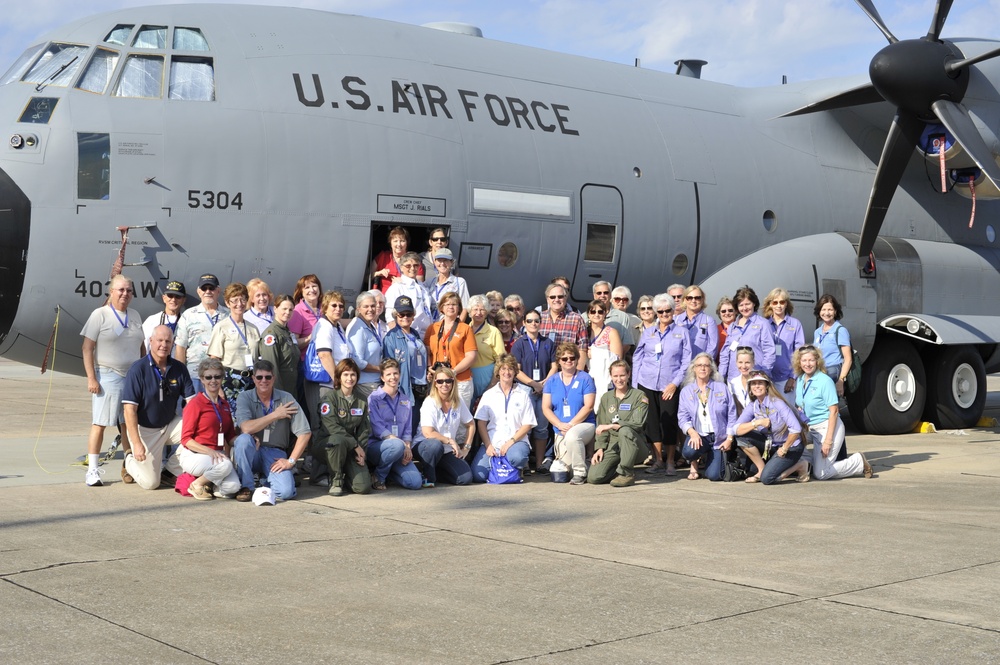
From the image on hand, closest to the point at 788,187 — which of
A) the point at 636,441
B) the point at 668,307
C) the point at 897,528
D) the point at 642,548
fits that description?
the point at 668,307

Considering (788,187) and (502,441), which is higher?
(788,187)

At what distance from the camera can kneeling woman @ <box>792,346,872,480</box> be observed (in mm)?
10789

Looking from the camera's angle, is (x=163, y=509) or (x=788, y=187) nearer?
(x=163, y=509)

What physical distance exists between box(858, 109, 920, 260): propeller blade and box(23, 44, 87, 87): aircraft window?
9.79 metres

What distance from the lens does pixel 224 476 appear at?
29.8 ft

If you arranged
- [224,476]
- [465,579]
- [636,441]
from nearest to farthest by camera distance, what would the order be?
1. [465,579]
2. [224,476]
3. [636,441]

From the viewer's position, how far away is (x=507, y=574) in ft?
21.7

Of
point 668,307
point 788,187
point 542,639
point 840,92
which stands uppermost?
point 840,92

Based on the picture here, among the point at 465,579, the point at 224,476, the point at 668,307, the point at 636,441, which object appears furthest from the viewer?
the point at 668,307

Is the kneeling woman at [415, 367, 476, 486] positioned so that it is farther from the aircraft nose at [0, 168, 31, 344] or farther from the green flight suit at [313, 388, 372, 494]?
the aircraft nose at [0, 168, 31, 344]

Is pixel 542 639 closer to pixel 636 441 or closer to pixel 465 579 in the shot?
pixel 465 579

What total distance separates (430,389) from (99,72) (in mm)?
4643

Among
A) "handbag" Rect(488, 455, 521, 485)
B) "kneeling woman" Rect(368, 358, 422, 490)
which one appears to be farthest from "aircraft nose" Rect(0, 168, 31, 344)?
"handbag" Rect(488, 455, 521, 485)

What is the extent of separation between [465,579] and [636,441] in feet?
13.5
